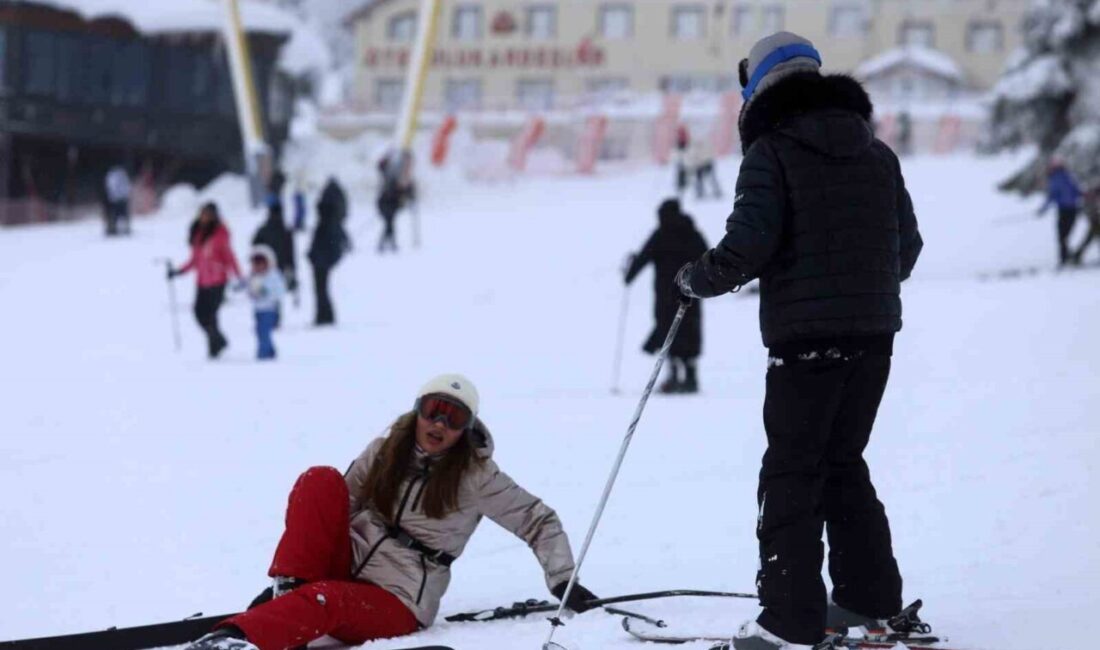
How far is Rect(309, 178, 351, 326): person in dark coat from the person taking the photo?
15992 mm

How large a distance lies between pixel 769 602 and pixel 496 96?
1912 inches

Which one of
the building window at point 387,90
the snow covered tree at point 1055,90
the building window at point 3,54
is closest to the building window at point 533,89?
the building window at point 387,90

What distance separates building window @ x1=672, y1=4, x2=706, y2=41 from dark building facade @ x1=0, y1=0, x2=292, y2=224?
18.4 m

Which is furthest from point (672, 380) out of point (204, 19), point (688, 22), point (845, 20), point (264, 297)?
point (688, 22)

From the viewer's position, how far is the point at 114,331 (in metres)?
15.5

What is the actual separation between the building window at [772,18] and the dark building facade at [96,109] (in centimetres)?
1869

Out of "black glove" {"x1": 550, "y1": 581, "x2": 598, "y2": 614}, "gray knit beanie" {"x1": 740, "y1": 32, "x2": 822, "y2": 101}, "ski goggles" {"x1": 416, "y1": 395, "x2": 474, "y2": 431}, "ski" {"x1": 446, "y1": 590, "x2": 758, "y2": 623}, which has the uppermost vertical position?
"gray knit beanie" {"x1": 740, "y1": 32, "x2": 822, "y2": 101}

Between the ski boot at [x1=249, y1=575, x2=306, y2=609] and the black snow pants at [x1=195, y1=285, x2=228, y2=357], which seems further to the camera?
the black snow pants at [x1=195, y1=285, x2=228, y2=357]

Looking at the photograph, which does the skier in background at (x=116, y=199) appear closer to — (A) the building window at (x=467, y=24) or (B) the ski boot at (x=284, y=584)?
(B) the ski boot at (x=284, y=584)

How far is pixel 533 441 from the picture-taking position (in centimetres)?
852

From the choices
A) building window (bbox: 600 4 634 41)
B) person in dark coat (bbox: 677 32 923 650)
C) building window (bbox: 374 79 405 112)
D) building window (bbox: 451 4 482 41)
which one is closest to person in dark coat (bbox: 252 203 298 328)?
person in dark coat (bbox: 677 32 923 650)

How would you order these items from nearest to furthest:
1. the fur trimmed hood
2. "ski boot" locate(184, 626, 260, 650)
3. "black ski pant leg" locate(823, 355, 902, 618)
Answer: "ski boot" locate(184, 626, 260, 650), the fur trimmed hood, "black ski pant leg" locate(823, 355, 902, 618)

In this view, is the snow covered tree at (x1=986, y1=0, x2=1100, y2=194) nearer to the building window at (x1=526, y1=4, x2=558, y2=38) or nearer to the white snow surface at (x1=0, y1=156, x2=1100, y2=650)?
the white snow surface at (x1=0, y1=156, x2=1100, y2=650)

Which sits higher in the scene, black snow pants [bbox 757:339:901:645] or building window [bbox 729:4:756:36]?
building window [bbox 729:4:756:36]
